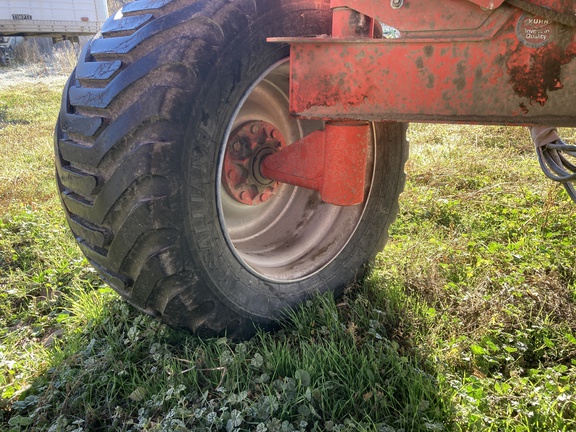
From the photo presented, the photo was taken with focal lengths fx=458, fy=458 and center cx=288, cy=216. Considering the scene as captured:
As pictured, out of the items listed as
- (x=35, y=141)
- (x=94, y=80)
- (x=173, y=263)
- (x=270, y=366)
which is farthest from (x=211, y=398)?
(x=35, y=141)

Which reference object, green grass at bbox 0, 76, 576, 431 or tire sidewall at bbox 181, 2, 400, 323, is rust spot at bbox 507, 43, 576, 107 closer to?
tire sidewall at bbox 181, 2, 400, 323

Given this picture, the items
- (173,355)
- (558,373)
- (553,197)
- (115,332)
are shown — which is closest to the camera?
(558,373)

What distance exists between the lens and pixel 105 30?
1719 millimetres

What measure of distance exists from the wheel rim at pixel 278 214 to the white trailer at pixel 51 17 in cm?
1382

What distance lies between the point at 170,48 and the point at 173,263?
72 centimetres

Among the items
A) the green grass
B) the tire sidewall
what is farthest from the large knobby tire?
the green grass

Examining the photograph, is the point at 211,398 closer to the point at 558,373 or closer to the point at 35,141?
the point at 558,373

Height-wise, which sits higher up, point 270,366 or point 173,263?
point 173,263

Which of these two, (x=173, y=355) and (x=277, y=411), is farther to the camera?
(x=173, y=355)

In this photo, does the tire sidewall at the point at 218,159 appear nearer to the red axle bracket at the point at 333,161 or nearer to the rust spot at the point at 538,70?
the red axle bracket at the point at 333,161

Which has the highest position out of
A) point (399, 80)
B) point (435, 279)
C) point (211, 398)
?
point (399, 80)

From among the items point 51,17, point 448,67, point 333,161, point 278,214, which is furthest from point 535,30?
point 51,17

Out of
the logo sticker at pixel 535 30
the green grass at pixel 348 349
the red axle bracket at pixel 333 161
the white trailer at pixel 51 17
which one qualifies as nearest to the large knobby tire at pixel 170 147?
the green grass at pixel 348 349

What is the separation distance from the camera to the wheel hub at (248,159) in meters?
2.14
